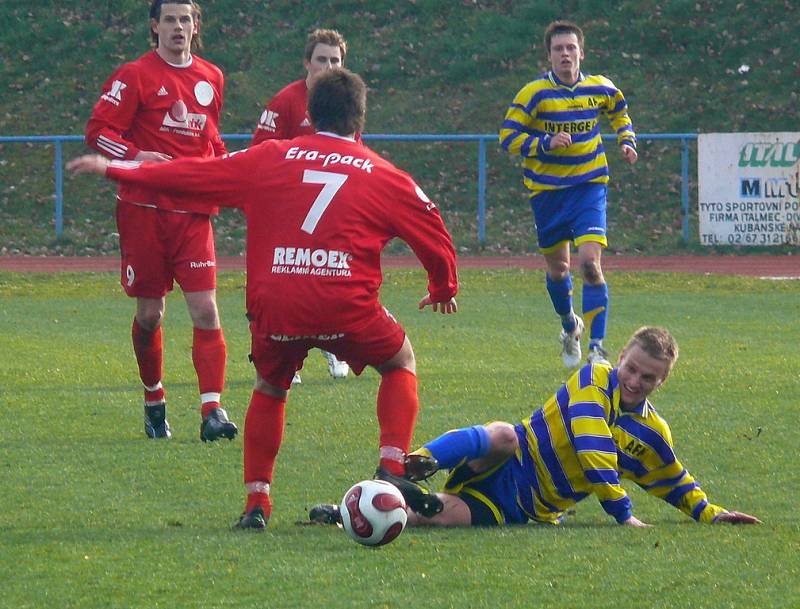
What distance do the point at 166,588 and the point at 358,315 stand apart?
118cm

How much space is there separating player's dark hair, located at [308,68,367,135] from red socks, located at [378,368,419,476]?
2.88ft

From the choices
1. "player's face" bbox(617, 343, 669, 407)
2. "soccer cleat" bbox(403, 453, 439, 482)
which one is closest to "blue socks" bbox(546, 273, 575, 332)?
"player's face" bbox(617, 343, 669, 407)

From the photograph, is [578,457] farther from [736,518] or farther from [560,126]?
[560,126]

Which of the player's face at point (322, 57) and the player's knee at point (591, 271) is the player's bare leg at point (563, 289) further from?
the player's face at point (322, 57)

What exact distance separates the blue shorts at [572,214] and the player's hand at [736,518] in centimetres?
448

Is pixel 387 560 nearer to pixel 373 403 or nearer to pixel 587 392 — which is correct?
pixel 587 392

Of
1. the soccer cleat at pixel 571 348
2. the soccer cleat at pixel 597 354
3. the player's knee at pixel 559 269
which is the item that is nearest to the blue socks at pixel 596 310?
the soccer cleat at pixel 597 354

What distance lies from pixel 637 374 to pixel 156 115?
311cm

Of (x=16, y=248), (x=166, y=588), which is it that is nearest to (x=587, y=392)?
(x=166, y=588)

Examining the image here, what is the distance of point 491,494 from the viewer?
18.1 ft

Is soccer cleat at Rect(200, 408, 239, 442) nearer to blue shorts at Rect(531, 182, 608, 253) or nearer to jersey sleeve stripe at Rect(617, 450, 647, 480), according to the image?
jersey sleeve stripe at Rect(617, 450, 647, 480)

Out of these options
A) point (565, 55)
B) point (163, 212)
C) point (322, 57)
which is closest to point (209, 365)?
point (163, 212)

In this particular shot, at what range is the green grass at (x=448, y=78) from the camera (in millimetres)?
22062

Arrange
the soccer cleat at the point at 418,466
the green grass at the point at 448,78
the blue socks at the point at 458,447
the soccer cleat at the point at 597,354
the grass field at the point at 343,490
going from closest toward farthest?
the grass field at the point at 343,490 < the soccer cleat at the point at 418,466 < the blue socks at the point at 458,447 < the soccer cleat at the point at 597,354 < the green grass at the point at 448,78
